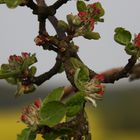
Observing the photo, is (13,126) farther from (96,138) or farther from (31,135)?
(31,135)

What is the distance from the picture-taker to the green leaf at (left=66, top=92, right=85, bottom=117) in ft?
2.13

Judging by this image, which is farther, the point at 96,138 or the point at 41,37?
the point at 96,138

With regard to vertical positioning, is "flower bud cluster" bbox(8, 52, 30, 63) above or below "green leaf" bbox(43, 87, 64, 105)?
above

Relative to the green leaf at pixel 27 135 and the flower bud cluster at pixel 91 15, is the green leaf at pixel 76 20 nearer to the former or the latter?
the flower bud cluster at pixel 91 15

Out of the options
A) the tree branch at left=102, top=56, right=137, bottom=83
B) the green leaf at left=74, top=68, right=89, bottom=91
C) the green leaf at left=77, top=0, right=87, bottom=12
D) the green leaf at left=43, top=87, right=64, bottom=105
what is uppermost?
the green leaf at left=77, top=0, right=87, bottom=12

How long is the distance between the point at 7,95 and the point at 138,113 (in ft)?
10.9

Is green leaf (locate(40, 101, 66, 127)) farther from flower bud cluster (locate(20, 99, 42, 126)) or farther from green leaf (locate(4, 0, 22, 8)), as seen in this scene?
green leaf (locate(4, 0, 22, 8))

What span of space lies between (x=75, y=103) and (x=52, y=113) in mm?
29

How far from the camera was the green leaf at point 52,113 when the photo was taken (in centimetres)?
64

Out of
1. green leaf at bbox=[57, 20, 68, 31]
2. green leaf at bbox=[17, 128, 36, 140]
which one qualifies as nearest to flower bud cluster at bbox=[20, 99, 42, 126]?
green leaf at bbox=[17, 128, 36, 140]

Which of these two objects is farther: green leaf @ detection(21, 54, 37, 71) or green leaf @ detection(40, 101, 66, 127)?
green leaf @ detection(21, 54, 37, 71)

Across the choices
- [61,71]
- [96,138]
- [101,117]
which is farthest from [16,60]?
[101,117]

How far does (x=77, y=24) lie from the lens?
74 centimetres

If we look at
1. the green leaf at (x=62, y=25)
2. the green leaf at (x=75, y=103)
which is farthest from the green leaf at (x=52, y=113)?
the green leaf at (x=62, y=25)
